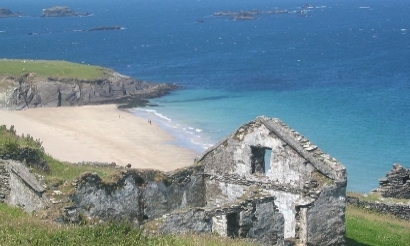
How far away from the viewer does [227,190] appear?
79.0ft

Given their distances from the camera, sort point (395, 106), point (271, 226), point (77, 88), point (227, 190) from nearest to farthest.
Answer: point (271, 226) → point (227, 190) → point (395, 106) → point (77, 88)

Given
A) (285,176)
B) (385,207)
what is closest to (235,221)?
(285,176)

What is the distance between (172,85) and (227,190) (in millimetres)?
78745

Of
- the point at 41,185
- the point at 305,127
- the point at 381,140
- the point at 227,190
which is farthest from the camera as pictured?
the point at 305,127

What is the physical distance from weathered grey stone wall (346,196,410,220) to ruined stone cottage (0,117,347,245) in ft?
33.1

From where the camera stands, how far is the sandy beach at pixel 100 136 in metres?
59.8

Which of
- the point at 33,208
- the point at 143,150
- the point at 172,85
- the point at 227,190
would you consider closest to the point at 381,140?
the point at 143,150

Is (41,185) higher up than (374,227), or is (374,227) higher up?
(41,185)

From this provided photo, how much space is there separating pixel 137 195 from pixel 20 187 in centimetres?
347

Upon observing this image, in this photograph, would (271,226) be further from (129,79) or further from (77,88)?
(129,79)

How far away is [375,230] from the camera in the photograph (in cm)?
2722

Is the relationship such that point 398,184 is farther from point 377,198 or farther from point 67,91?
point 67,91

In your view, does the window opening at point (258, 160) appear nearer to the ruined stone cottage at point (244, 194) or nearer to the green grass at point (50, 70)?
the ruined stone cottage at point (244, 194)

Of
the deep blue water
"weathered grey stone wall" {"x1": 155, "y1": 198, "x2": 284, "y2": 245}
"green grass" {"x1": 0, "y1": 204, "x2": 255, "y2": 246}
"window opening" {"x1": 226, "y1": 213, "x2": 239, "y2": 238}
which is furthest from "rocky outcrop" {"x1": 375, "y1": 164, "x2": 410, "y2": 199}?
"green grass" {"x1": 0, "y1": 204, "x2": 255, "y2": 246}
